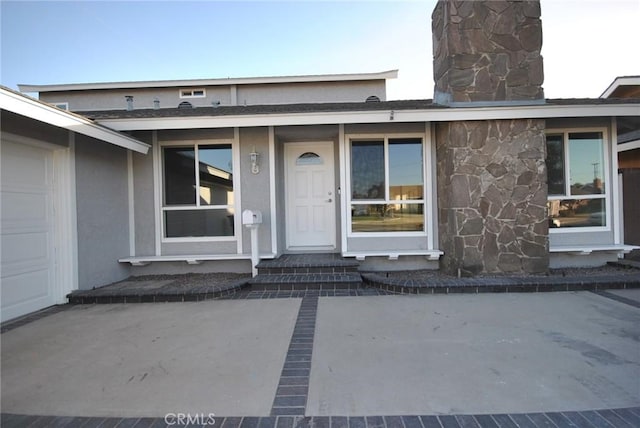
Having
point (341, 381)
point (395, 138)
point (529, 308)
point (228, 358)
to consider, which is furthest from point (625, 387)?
point (395, 138)

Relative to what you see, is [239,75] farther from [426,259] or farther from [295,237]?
[426,259]

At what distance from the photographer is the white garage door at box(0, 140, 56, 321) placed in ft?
12.9

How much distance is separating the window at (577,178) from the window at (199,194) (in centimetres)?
641

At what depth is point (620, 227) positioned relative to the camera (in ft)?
19.9

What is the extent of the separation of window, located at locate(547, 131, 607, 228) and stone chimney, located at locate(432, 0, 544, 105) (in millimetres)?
1325

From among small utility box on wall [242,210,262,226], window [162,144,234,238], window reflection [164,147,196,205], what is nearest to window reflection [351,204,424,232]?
small utility box on wall [242,210,262,226]

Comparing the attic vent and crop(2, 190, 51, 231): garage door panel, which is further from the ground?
the attic vent

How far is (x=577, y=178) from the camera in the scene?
20.1 feet

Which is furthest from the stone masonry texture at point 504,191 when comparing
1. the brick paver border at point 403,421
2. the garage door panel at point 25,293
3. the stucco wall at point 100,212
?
the garage door panel at point 25,293

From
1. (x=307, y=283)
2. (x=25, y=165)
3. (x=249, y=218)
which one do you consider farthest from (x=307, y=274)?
(x=25, y=165)

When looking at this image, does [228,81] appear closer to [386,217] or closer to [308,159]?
[308,159]

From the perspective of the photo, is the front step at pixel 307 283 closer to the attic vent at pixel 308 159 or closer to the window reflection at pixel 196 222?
the window reflection at pixel 196 222

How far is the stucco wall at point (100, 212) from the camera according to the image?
4.93 m

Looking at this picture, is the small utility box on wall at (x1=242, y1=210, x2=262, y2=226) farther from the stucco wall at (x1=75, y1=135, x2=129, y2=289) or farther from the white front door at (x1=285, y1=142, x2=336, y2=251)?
the stucco wall at (x1=75, y1=135, x2=129, y2=289)
